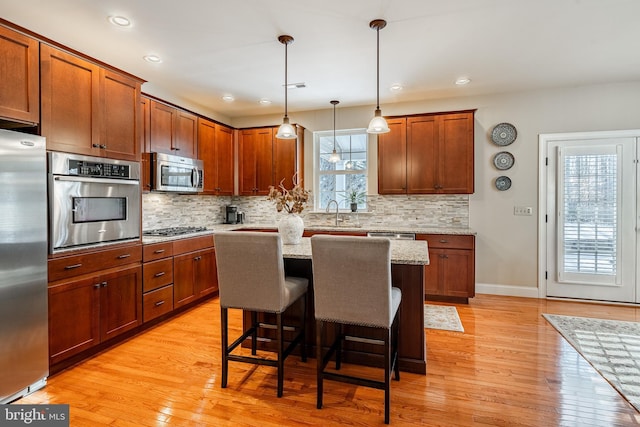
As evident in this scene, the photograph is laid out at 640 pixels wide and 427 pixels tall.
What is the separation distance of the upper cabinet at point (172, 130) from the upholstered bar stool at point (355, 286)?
2.77 m

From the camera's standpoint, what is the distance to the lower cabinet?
2.35 metres

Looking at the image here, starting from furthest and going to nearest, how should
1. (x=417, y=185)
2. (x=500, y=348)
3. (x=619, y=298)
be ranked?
(x=417, y=185) → (x=619, y=298) → (x=500, y=348)

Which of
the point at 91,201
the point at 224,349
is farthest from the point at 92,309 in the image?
the point at 224,349

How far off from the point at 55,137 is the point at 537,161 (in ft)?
16.7

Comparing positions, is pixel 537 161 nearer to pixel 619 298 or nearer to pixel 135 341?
pixel 619 298

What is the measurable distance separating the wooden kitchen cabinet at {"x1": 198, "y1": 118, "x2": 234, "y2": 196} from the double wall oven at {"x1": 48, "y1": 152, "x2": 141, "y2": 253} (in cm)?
156

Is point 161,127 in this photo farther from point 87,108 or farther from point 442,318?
point 442,318

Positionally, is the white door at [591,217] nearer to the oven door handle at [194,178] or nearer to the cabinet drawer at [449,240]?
the cabinet drawer at [449,240]

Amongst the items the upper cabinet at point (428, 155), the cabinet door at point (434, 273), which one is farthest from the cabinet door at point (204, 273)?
the cabinet door at point (434, 273)

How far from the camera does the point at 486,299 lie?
416 cm

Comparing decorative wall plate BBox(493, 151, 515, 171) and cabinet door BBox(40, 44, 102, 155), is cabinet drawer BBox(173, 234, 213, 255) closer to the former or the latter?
cabinet door BBox(40, 44, 102, 155)

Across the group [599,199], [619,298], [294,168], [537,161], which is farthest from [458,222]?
[294,168]

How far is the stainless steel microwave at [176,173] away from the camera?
359cm

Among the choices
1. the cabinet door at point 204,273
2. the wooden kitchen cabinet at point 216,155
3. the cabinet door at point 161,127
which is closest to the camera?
the cabinet door at point 161,127
